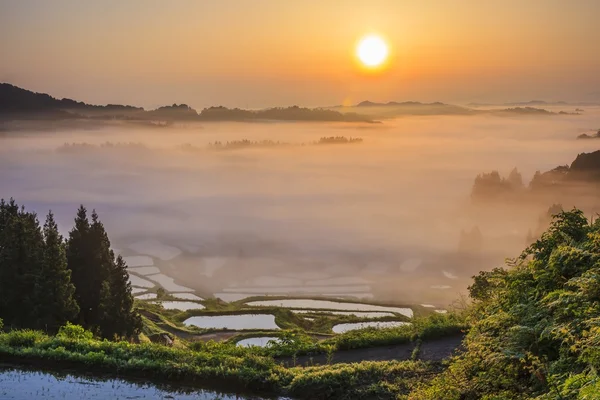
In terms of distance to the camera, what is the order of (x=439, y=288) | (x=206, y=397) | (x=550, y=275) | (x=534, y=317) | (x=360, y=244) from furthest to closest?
1. (x=360, y=244)
2. (x=439, y=288)
3. (x=206, y=397)
4. (x=550, y=275)
5. (x=534, y=317)

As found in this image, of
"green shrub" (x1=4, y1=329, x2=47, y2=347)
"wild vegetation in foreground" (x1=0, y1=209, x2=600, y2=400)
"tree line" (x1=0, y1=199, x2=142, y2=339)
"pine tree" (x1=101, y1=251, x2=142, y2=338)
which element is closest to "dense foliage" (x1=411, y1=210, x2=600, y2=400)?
"wild vegetation in foreground" (x1=0, y1=209, x2=600, y2=400)

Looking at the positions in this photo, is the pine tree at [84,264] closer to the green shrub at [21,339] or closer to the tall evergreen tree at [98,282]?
the tall evergreen tree at [98,282]

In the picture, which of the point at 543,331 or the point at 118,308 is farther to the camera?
the point at 118,308

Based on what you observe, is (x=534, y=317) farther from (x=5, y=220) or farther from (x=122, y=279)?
(x=5, y=220)

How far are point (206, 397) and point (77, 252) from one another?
2281 centimetres

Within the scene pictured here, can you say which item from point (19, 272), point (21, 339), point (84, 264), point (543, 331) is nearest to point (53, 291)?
point (19, 272)

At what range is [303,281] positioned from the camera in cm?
13275

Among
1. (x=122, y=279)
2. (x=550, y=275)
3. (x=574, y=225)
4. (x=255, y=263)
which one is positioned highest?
(x=574, y=225)

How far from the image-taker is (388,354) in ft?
73.2

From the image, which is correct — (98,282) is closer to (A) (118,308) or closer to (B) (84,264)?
(B) (84,264)

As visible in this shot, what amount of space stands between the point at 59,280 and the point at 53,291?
1.94ft

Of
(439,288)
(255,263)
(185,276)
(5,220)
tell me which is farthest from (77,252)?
(255,263)

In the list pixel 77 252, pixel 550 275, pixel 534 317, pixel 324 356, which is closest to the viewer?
pixel 534 317

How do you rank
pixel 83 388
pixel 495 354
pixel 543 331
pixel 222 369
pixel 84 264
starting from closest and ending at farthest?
pixel 543 331
pixel 495 354
pixel 83 388
pixel 222 369
pixel 84 264
